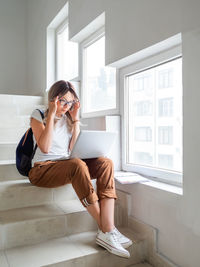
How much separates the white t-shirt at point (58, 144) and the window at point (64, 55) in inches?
51.2

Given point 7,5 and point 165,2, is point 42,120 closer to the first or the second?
point 165,2

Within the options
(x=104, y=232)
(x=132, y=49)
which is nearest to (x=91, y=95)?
(x=132, y=49)

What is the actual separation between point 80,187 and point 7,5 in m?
3.56

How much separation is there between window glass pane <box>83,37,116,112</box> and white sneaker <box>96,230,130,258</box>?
115 centimetres

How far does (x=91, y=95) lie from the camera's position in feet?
8.68

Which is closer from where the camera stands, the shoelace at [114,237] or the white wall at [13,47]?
the shoelace at [114,237]

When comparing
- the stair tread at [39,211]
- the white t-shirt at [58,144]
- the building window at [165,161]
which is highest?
the white t-shirt at [58,144]

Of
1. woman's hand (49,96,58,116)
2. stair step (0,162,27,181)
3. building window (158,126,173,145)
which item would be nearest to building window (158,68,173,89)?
building window (158,126,173,145)

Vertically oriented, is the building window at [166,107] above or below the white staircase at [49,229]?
above

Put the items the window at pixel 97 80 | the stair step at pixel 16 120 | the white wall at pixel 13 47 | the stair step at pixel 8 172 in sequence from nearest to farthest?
the stair step at pixel 8 172
the window at pixel 97 80
the stair step at pixel 16 120
the white wall at pixel 13 47

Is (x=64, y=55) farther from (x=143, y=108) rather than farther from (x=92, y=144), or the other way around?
(x=92, y=144)

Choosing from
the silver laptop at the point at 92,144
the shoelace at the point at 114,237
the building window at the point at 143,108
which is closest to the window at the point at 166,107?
the building window at the point at 143,108

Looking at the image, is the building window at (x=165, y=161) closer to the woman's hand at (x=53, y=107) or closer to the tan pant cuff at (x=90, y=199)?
the tan pant cuff at (x=90, y=199)

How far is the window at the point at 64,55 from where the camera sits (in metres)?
3.05
